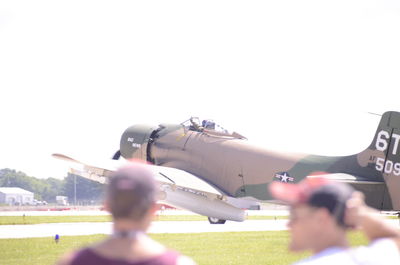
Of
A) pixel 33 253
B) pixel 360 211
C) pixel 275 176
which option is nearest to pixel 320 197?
pixel 360 211

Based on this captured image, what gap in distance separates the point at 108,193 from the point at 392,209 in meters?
18.5

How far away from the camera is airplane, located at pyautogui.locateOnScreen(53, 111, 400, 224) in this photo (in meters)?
20.5

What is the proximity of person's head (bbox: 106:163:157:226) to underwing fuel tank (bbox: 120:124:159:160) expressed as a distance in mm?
24412

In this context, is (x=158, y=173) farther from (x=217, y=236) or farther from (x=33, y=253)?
(x=33, y=253)

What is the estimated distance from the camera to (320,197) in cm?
306

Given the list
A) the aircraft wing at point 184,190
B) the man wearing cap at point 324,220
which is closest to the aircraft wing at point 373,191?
the aircraft wing at point 184,190

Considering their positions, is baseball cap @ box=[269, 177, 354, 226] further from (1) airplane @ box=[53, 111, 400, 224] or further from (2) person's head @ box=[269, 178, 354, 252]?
(1) airplane @ box=[53, 111, 400, 224]

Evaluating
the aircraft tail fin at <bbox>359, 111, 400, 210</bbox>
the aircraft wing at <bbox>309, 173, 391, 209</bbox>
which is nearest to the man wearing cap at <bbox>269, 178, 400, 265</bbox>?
the aircraft wing at <bbox>309, 173, 391, 209</bbox>

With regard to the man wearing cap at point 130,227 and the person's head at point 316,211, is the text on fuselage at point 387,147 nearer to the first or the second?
the person's head at point 316,211

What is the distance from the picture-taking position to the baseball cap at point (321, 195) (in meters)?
3.06

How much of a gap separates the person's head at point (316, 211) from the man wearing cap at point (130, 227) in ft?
1.84

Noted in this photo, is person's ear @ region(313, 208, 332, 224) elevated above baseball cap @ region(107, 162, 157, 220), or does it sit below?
below

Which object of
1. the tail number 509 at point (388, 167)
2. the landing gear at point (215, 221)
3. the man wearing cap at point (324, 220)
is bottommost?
the landing gear at point (215, 221)

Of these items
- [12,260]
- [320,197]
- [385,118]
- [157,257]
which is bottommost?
[12,260]
